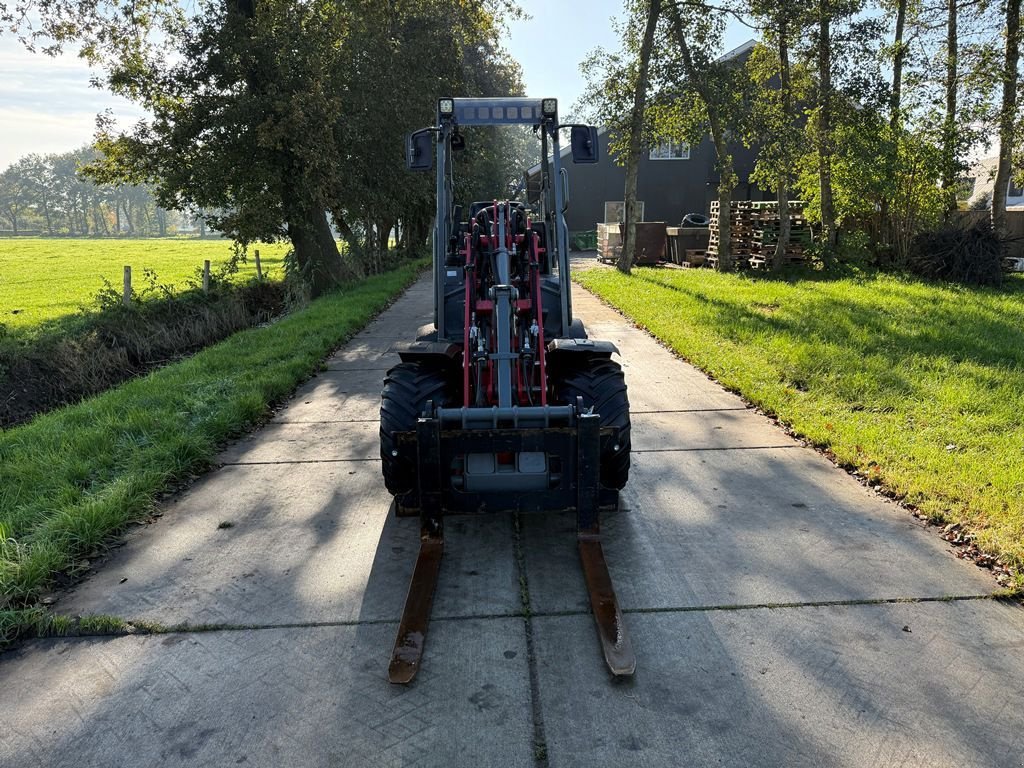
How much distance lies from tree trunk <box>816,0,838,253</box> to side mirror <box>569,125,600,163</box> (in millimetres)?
12102

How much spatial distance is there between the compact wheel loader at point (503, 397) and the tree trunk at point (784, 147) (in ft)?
37.4

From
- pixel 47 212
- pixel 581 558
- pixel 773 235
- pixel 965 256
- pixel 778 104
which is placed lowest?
pixel 581 558

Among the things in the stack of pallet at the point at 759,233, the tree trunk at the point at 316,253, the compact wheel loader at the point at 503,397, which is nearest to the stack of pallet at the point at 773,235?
the stack of pallet at the point at 759,233

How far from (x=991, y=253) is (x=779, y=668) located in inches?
540

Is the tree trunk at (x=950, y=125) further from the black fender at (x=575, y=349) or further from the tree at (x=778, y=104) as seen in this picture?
the black fender at (x=575, y=349)

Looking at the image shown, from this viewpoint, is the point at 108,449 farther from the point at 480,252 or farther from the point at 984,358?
the point at 984,358

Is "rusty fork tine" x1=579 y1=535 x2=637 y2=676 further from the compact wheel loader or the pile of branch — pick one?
the pile of branch

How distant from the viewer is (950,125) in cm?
1412

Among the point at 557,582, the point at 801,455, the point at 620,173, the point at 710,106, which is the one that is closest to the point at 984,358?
the point at 801,455

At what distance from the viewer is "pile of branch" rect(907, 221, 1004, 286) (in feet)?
43.7

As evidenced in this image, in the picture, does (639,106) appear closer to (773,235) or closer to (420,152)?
(773,235)

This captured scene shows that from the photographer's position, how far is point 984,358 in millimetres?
7766

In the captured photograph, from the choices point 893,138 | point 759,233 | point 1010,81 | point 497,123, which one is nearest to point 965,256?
point 893,138

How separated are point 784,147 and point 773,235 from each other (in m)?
2.89
